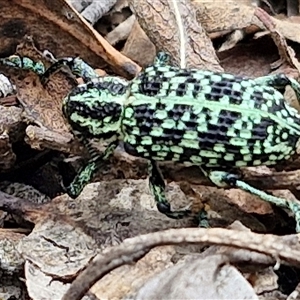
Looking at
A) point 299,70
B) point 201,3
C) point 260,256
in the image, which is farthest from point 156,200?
point 201,3

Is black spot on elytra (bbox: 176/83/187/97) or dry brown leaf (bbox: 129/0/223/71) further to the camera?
dry brown leaf (bbox: 129/0/223/71)

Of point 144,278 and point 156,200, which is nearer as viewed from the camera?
point 144,278

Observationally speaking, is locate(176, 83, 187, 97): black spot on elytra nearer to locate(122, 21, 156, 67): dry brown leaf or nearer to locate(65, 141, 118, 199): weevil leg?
locate(65, 141, 118, 199): weevil leg

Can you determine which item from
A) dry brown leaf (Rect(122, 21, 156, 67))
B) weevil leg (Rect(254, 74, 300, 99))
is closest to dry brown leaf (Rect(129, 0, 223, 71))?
dry brown leaf (Rect(122, 21, 156, 67))

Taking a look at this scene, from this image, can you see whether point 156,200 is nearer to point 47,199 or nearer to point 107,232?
point 107,232

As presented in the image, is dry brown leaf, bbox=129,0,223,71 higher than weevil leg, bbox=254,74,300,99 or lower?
higher

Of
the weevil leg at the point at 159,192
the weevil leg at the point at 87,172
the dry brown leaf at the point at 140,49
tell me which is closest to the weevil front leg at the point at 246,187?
the weevil leg at the point at 159,192

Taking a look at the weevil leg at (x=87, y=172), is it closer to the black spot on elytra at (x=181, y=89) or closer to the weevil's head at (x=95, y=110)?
the weevil's head at (x=95, y=110)
